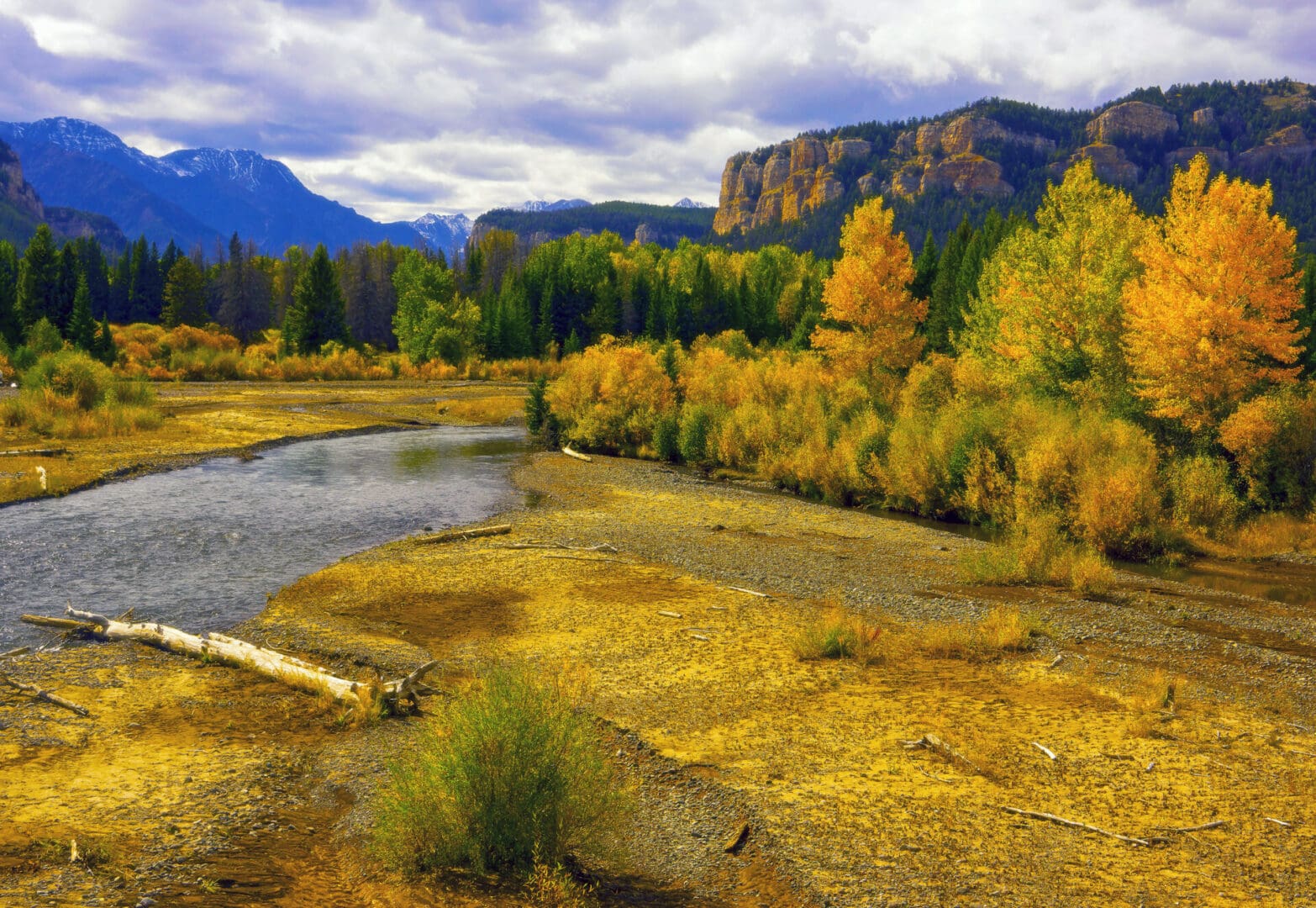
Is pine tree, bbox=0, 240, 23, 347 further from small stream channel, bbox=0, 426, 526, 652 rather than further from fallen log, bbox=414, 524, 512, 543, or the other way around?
fallen log, bbox=414, 524, 512, 543

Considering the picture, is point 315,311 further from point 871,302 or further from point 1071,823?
point 1071,823

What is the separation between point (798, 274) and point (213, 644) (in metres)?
115

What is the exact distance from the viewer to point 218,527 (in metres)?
21.5

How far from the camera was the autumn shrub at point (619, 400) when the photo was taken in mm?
39688

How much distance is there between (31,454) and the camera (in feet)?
97.2

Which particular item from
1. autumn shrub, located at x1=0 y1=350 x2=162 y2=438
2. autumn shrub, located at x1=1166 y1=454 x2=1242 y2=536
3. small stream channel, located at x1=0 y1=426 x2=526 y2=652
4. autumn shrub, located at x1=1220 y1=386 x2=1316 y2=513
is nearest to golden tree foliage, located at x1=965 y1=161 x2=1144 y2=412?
autumn shrub, located at x1=1220 y1=386 x2=1316 y2=513

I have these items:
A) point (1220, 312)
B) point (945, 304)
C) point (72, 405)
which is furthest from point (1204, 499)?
point (945, 304)

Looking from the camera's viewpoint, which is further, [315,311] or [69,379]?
[315,311]

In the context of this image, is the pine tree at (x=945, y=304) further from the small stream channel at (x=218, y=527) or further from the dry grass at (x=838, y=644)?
the dry grass at (x=838, y=644)

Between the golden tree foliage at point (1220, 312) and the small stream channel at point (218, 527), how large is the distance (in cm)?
2115

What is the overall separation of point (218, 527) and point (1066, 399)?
27.9 m

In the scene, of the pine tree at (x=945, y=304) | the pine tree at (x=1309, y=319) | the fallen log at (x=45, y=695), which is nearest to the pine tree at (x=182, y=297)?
the pine tree at (x=945, y=304)

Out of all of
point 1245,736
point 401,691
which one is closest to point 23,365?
point 401,691

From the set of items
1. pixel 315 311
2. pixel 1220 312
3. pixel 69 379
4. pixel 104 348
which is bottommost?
pixel 69 379
